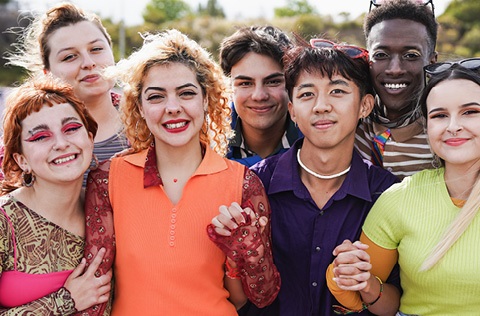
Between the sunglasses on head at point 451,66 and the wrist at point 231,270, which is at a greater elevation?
the sunglasses on head at point 451,66

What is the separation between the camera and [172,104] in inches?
114

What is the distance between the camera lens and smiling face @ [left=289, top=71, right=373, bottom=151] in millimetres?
3062

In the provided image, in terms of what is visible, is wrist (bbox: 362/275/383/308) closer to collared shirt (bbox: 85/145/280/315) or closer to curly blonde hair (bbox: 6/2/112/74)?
collared shirt (bbox: 85/145/280/315)

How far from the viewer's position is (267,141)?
4.07 meters

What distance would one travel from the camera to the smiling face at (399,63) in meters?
3.40

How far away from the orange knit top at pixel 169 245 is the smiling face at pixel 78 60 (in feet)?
3.56

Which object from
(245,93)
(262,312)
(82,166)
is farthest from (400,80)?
(82,166)

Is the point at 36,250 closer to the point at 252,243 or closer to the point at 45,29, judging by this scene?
the point at 252,243

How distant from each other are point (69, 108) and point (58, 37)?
1.13m

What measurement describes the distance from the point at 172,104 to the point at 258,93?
110cm

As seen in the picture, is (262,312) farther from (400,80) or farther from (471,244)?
(400,80)

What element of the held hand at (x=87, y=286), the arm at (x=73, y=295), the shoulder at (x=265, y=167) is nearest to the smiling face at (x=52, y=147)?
the arm at (x=73, y=295)

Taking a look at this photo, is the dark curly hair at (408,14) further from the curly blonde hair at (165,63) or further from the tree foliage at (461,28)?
the tree foliage at (461,28)

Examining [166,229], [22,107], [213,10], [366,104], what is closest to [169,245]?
[166,229]
